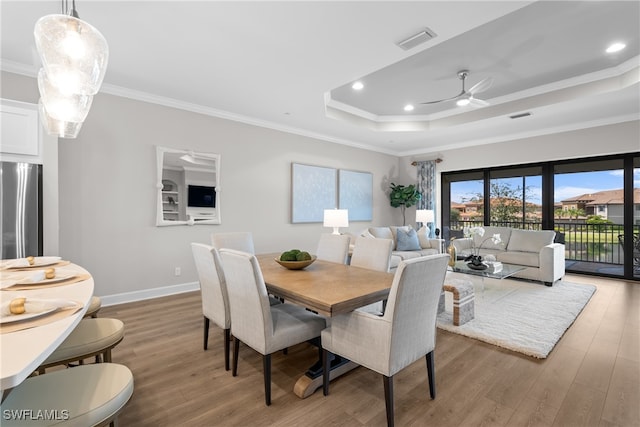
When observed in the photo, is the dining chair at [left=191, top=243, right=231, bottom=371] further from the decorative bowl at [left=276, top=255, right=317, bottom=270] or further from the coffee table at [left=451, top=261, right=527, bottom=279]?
the coffee table at [left=451, top=261, right=527, bottom=279]

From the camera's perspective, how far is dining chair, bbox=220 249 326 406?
6.20 feet

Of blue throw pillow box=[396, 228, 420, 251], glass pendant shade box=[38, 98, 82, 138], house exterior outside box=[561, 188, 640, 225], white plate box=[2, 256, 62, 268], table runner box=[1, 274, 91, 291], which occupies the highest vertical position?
glass pendant shade box=[38, 98, 82, 138]

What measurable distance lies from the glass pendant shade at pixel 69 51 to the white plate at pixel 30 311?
1.22 meters

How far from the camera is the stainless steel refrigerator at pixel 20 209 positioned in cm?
279

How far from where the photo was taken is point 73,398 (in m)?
1.07

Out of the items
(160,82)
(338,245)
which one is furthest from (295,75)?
(338,245)

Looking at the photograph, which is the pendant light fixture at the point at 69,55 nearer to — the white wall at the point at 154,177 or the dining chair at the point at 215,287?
the dining chair at the point at 215,287

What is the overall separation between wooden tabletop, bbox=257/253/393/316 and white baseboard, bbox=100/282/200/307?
7.51ft

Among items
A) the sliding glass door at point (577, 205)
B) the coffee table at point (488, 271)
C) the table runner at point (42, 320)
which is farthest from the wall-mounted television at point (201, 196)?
the sliding glass door at point (577, 205)

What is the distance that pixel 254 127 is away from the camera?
513 centimetres

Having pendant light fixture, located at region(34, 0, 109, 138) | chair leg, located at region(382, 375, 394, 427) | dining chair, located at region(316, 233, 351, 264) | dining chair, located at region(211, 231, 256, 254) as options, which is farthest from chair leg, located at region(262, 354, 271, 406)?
pendant light fixture, located at region(34, 0, 109, 138)

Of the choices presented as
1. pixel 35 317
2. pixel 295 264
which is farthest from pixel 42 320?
pixel 295 264

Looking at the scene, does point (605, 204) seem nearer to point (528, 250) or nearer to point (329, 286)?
point (528, 250)

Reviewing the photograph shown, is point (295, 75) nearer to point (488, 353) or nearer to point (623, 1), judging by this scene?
point (623, 1)
